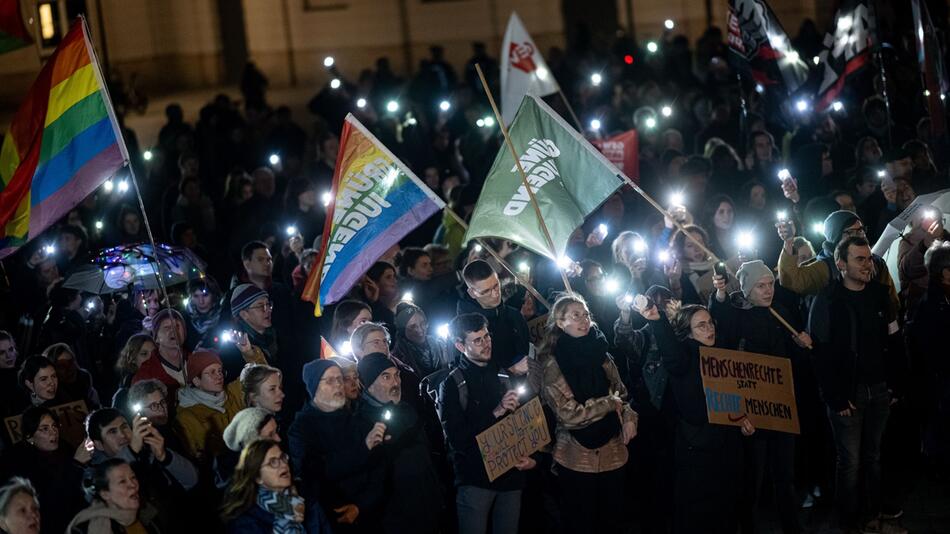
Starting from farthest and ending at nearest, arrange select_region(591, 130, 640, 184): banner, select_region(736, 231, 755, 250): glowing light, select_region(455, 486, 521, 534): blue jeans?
select_region(591, 130, 640, 184): banner → select_region(736, 231, 755, 250): glowing light → select_region(455, 486, 521, 534): blue jeans

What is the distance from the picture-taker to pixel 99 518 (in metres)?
7.31

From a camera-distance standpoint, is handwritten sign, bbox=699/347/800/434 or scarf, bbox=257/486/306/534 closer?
scarf, bbox=257/486/306/534

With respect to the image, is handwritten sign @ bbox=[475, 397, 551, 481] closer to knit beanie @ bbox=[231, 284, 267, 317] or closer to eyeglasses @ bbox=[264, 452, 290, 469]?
eyeglasses @ bbox=[264, 452, 290, 469]

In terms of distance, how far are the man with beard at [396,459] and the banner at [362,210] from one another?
150 cm

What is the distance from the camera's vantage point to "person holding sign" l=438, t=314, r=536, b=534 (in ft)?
28.9

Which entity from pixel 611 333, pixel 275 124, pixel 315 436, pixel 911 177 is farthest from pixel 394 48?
pixel 315 436

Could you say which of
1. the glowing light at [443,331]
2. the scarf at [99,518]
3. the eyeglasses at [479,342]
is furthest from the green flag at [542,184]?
the scarf at [99,518]

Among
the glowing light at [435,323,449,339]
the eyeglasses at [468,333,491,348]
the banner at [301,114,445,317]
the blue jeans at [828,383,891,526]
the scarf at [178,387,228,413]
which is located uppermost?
the banner at [301,114,445,317]

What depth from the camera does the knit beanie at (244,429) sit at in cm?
794

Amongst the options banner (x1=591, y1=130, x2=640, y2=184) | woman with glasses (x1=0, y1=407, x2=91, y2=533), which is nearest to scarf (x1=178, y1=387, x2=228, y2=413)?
woman with glasses (x1=0, y1=407, x2=91, y2=533)

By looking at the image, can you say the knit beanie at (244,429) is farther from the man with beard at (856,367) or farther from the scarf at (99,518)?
the man with beard at (856,367)

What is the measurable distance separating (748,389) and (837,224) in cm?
180

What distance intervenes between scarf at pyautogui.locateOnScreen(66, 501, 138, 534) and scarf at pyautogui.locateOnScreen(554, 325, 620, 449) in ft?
9.53

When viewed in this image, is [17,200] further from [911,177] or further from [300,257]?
[911,177]
